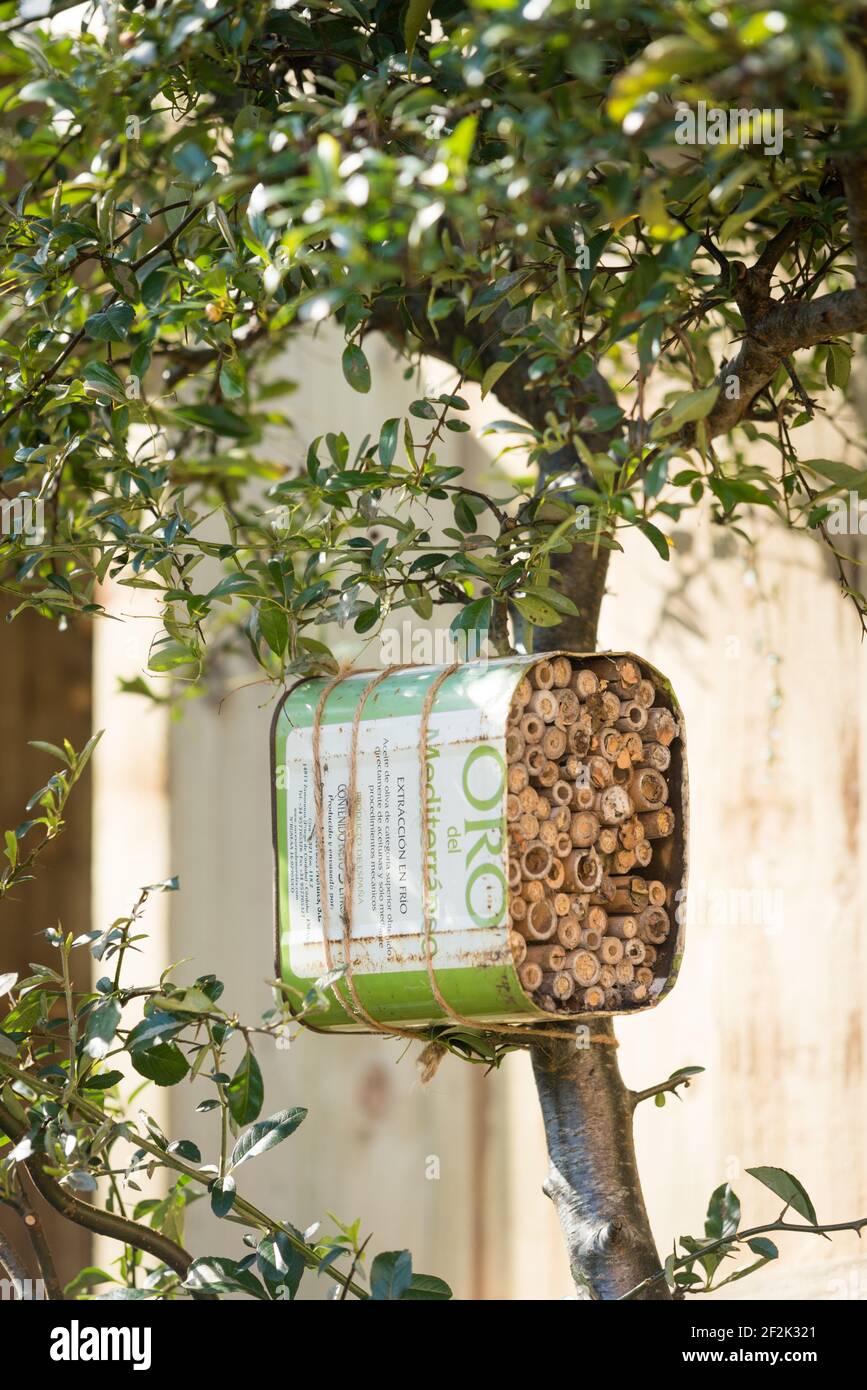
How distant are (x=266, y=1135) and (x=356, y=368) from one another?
Answer: 1.75 feet

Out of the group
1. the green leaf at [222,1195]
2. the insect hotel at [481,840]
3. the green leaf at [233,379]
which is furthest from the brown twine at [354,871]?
the green leaf at [233,379]

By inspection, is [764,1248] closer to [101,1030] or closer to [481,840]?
[481,840]

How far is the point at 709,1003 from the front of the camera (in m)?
1.71

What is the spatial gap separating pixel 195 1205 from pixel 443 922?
1.38 m

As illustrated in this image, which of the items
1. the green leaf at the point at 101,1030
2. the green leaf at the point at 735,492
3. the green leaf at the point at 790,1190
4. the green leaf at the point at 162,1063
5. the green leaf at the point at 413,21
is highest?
the green leaf at the point at 413,21

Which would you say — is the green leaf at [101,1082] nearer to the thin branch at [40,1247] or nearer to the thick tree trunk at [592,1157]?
the thin branch at [40,1247]

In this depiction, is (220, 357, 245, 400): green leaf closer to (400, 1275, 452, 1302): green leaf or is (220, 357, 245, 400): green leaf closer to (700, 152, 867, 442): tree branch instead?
(700, 152, 867, 442): tree branch

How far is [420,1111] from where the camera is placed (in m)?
2.14

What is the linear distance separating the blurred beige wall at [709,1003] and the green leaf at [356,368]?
27.1 inches

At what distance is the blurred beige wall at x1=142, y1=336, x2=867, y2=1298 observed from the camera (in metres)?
1.58

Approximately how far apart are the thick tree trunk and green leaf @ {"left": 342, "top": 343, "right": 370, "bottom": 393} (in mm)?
487

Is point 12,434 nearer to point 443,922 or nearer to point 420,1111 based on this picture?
point 443,922

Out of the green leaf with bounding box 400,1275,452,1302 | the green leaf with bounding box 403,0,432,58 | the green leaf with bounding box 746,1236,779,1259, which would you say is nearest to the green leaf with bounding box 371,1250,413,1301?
the green leaf with bounding box 400,1275,452,1302

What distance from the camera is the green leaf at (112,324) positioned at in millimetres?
928
